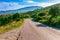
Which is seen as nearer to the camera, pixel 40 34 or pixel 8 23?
pixel 40 34

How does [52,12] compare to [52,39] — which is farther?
[52,12]

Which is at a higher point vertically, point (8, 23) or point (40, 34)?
point (40, 34)

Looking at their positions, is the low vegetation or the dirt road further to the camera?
the low vegetation

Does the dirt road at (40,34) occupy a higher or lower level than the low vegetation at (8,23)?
higher

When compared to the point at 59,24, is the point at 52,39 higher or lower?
higher

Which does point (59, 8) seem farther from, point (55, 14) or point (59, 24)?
point (59, 24)

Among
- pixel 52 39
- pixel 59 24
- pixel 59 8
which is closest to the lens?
pixel 52 39

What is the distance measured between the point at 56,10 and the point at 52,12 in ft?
8.17

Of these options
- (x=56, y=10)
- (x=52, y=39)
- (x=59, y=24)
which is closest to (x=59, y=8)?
(x=56, y=10)

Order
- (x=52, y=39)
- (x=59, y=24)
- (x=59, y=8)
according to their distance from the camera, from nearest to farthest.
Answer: (x=52, y=39)
(x=59, y=24)
(x=59, y=8)

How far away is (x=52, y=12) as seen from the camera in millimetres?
61406

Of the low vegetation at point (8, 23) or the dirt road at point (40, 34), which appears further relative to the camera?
the low vegetation at point (8, 23)

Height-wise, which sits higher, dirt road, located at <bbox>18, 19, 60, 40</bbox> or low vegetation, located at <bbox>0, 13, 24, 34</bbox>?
dirt road, located at <bbox>18, 19, 60, 40</bbox>

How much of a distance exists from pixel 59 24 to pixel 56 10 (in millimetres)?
20049
